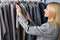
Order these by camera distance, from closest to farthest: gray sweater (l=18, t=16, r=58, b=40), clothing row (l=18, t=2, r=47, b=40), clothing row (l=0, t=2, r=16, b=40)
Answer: gray sweater (l=18, t=16, r=58, b=40)
clothing row (l=0, t=2, r=16, b=40)
clothing row (l=18, t=2, r=47, b=40)

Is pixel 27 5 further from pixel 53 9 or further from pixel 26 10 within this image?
pixel 53 9

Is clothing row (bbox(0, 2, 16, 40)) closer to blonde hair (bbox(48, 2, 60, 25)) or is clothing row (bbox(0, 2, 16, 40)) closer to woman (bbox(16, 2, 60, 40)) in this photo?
woman (bbox(16, 2, 60, 40))

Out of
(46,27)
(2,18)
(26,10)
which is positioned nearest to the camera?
(46,27)

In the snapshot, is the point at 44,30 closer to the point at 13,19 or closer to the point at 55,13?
the point at 55,13

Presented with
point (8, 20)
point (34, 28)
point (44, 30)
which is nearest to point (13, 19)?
point (8, 20)

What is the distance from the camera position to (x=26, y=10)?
203 centimetres

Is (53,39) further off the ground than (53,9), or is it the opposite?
(53,9)

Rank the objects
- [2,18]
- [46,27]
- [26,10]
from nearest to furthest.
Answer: [46,27]
[2,18]
[26,10]

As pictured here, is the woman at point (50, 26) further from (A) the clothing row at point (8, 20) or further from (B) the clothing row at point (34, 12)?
(B) the clothing row at point (34, 12)

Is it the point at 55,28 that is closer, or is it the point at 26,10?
the point at 55,28

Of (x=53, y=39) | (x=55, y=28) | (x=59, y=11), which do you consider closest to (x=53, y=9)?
(x=59, y=11)

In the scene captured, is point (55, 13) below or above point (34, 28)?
above

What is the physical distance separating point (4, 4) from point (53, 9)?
22.5 inches

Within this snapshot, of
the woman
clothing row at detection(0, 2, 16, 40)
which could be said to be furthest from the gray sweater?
clothing row at detection(0, 2, 16, 40)
